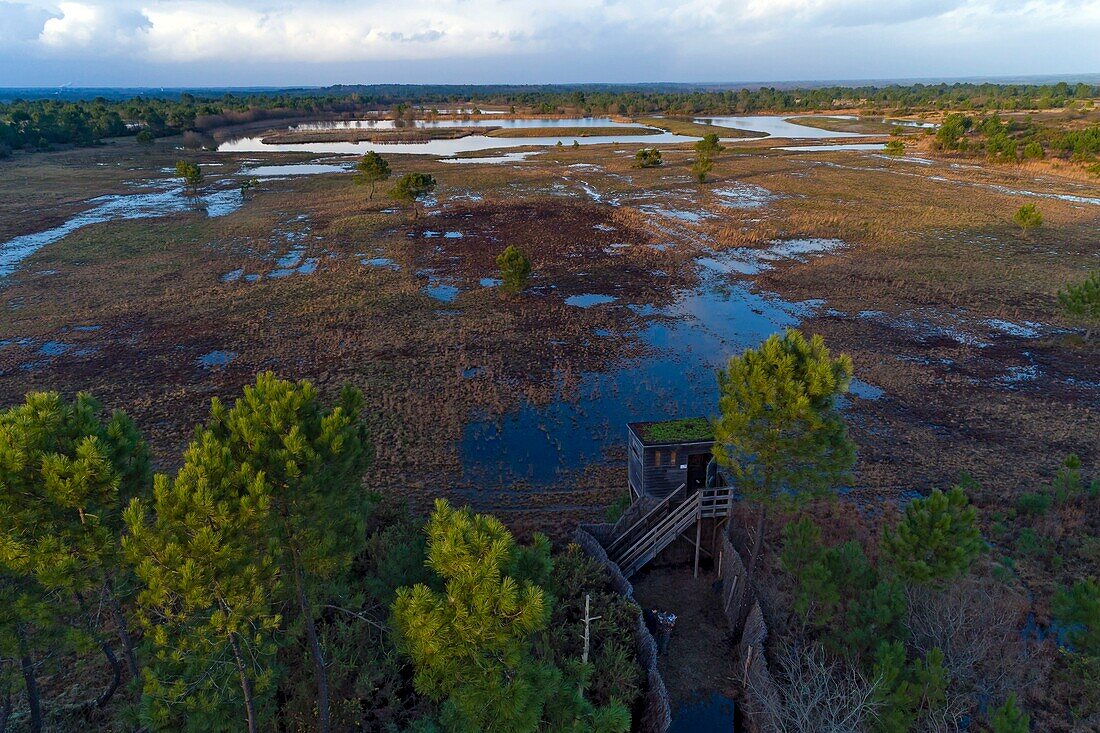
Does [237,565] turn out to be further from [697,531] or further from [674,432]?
[697,531]

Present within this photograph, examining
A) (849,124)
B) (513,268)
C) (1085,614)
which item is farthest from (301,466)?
(849,124)

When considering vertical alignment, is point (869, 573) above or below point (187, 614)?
below

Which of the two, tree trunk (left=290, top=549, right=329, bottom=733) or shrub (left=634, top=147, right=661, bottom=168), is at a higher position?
shrub (left=634, top=147, right=661, bottom=168)

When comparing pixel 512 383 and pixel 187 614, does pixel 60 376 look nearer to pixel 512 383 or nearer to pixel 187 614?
pixel 512 383

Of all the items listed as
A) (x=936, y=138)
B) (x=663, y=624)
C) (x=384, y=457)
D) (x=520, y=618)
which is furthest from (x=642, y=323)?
(x=936, y=138)

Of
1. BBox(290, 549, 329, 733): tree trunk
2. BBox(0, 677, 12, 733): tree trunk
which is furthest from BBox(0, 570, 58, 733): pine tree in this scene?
BBox(290, 549, 329, 733): tree trunk

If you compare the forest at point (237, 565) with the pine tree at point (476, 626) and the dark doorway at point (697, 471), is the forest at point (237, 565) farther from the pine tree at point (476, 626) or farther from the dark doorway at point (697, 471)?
the dark doorway at point (697, 471)

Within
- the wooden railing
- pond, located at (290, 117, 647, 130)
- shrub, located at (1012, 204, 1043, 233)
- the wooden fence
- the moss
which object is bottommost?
the wooden fence

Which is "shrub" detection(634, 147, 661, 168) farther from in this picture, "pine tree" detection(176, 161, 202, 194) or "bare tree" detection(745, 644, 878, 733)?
"bare tree" detection(745, 644, 878, 733)
